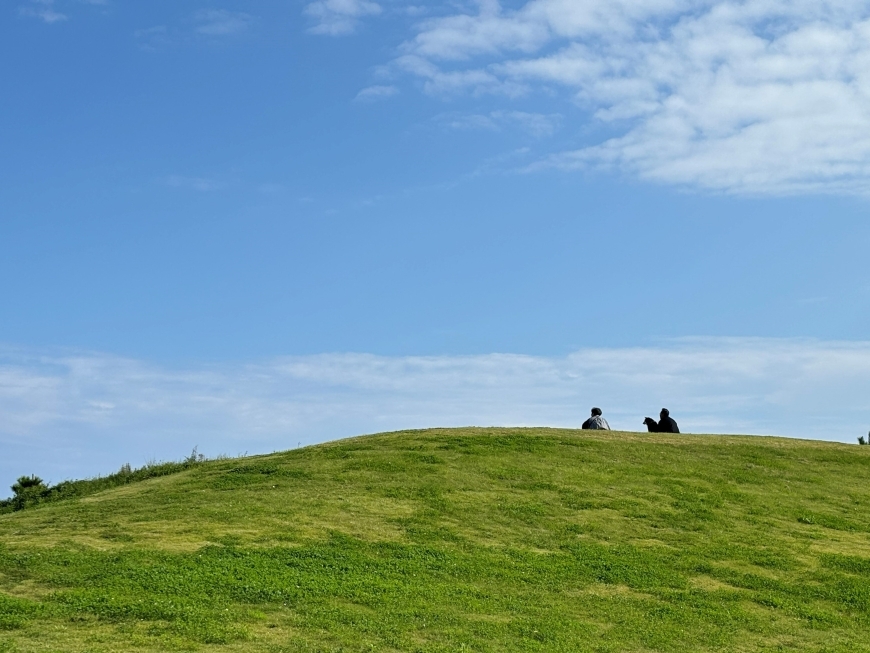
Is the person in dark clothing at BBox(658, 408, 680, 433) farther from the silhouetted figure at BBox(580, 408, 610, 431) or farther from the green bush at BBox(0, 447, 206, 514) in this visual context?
the green bush at BBox(0, 447, 206, 514)

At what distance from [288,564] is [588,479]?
11181 mm

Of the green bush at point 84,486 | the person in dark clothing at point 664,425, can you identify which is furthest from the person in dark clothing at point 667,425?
the green bush at point 84,486

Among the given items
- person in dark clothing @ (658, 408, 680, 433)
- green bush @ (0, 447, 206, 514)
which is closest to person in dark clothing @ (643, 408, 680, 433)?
person in dark clothing @ (658, 408, 680, 433)

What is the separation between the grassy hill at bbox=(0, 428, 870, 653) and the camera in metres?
14.6

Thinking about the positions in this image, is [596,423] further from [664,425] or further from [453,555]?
[453,555]

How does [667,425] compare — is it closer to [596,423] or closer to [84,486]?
[596,423]

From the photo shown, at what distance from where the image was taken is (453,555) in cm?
1898

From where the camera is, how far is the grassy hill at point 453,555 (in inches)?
576

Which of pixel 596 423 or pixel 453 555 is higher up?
pixel 596 423

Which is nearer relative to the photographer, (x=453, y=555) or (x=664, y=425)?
(x=453, y=555)

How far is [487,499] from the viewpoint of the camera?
77.0 ft

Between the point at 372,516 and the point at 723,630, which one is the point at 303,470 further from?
the point at 723,630

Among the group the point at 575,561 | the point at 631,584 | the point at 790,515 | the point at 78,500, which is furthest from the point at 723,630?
the point at 78,500

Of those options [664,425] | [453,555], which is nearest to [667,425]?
[664,425]
